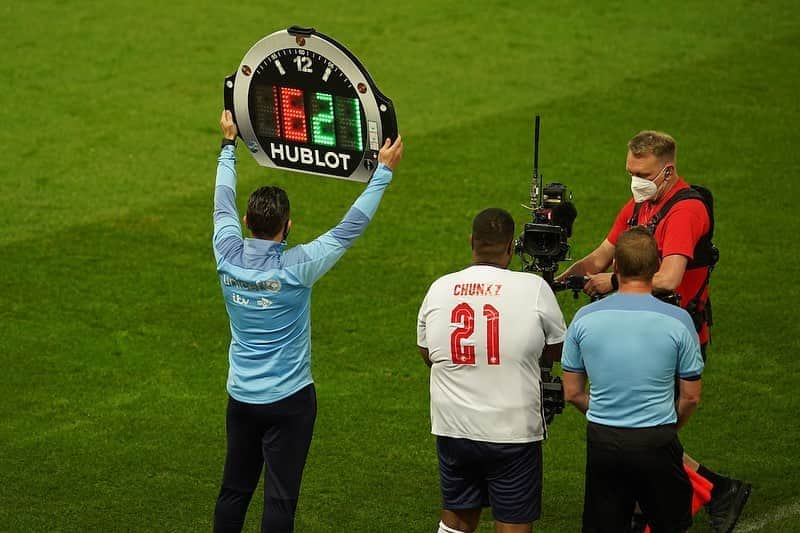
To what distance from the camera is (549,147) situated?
12586 mm

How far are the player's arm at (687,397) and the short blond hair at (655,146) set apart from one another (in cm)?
135

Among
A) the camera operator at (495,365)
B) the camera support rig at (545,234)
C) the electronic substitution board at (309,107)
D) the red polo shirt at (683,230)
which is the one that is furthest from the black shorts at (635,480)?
the electronic substitution board at (309,107)

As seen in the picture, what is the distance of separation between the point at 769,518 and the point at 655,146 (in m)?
1.92

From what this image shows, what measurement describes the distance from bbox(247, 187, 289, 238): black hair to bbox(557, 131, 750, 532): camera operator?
1.36 metres

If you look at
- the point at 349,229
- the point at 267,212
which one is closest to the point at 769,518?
the point at 349,229

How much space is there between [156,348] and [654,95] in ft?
22.8

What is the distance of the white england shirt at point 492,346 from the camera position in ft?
16.9

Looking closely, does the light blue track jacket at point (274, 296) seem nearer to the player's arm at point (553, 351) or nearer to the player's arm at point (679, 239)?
the player's arm at point (553, 351)

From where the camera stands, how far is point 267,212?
548cm

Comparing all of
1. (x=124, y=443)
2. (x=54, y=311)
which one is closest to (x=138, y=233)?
(x=54, y=311)

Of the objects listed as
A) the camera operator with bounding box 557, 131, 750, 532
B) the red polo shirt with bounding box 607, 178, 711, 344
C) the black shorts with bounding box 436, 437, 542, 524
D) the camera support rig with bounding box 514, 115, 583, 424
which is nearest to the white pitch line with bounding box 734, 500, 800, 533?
the camera operator with bounding box 557, 131, 750, 532

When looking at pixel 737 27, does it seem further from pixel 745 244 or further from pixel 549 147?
pixel 745 244

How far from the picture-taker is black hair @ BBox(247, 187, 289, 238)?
5488mm

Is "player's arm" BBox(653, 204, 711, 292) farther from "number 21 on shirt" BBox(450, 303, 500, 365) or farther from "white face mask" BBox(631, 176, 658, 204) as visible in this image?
"number 21 on shirt" BBox(450, 303, 500, 365)
